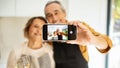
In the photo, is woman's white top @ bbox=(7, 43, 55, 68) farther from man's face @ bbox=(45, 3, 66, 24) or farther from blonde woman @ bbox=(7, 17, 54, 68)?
man's face @ bbox=(45, 3, 66, 24)

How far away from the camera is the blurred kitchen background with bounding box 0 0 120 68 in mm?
958

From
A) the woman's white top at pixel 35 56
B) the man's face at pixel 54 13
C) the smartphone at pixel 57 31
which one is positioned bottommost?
the woman's white top at pixel 35 56

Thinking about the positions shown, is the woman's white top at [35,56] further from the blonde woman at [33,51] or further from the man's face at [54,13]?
the man's face at [54,13]

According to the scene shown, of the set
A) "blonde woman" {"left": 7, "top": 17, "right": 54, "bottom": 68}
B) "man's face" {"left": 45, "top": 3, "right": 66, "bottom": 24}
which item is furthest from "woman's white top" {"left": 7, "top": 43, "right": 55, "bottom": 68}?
"man's face" {"left": 45, "top": 3, "right": 66, "bottom": 24}

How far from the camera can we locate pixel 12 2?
958 mm

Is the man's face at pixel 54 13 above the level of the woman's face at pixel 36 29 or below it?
above

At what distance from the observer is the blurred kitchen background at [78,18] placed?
96 cm

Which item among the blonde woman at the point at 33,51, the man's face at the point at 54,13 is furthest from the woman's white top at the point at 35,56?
the man's face at the point at 54,13

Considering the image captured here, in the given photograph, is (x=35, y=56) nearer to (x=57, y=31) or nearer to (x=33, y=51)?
(x=33, y=51)

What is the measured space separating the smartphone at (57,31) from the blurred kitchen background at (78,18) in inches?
2.4

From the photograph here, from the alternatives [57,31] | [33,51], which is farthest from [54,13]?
[33,51]

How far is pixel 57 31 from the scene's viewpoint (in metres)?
0.95

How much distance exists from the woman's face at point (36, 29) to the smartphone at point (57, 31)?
23 millimetres

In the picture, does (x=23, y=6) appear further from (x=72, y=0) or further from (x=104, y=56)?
(x=104, y=56)
